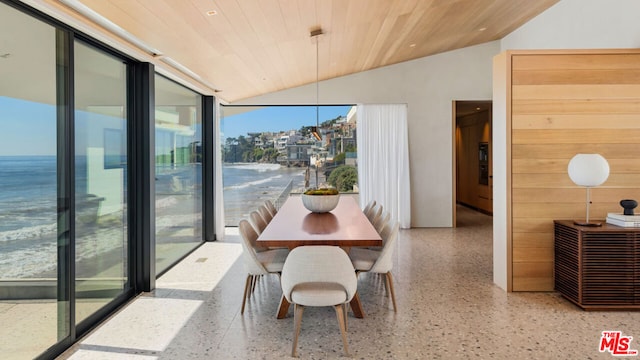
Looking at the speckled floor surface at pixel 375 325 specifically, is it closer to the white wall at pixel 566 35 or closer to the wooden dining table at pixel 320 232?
the wooden dining table at pixel 320 232

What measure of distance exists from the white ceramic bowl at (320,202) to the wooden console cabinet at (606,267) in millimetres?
2368

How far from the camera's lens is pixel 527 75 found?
4184mm

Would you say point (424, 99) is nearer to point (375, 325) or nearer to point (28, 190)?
point (375, 325)

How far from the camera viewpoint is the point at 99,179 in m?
3.59

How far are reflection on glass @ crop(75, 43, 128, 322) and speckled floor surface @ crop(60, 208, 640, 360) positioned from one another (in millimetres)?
343

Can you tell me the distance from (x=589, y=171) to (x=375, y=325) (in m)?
2.45

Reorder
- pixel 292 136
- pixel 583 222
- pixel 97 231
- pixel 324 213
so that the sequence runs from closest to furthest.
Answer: pixel 97 231, pixel 583 222, pixel 324 213, pixel 292 136

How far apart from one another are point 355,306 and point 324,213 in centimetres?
129

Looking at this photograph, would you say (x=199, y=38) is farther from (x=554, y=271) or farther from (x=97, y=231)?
(x=554, y=271)

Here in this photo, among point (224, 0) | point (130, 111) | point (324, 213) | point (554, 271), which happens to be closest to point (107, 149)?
point (130, 111)

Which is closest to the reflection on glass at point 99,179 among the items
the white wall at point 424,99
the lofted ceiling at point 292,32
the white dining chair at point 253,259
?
the lofted ceiling at point 292,32

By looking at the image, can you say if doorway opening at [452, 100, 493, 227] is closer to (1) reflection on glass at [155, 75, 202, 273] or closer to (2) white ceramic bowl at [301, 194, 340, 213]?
(2) white ceramic bowl at [301, 194, 340, 213]

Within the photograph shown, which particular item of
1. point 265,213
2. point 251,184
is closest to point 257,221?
point 265,213

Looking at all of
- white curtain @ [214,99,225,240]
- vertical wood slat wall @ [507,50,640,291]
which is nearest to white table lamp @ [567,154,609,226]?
vertical wood slat wall @ [507,50,640,291]
